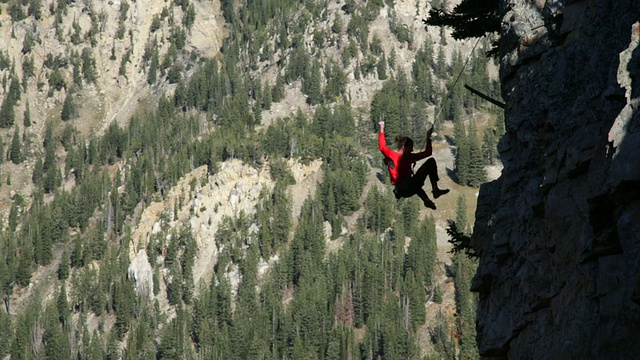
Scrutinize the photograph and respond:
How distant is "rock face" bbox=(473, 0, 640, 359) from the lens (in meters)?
12.0

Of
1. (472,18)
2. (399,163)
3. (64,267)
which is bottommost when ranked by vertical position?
(64,267)

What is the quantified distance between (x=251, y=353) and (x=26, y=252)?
68876 millimetres

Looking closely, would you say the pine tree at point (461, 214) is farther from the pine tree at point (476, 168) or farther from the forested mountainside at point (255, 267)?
the pine tree at point (476, 168)

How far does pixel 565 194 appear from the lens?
46.1ft

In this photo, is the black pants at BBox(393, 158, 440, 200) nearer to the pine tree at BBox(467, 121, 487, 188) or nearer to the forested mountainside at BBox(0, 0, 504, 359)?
the forested mountainside at BBox(0, 0, 504, 359)

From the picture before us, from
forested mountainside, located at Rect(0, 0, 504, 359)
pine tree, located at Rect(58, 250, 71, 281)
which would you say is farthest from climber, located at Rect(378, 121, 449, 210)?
pine tree, located at Rect(58, 250, 71, 281)

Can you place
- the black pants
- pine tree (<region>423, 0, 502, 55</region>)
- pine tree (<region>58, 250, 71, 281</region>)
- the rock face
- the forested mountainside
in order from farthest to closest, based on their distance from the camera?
pine tree (<region>58, 250, 71, 281</region>), the forested mountainside, the black pants, pine tree (<region>423, 0, 502, 55</region>), the rock face

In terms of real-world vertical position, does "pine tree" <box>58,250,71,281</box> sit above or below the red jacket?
below

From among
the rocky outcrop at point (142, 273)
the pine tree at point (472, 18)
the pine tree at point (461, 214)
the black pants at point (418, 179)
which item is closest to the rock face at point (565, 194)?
the pine tree at point (472, 18)

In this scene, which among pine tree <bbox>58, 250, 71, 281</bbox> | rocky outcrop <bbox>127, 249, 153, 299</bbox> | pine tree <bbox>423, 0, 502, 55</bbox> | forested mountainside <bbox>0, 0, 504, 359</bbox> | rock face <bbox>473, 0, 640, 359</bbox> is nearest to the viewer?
rock face <bbox>473, 0, 640, 359</bbox>

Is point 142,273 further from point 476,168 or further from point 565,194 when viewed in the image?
point 565,194

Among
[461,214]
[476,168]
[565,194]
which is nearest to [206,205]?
[461,214]

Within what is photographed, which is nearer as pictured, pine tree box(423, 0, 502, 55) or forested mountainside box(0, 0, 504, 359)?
pine tree box(423, 0, 502, 55)

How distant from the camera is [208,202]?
18725 cm
